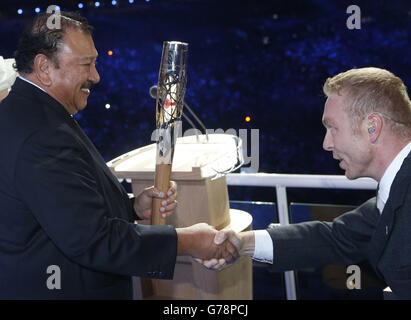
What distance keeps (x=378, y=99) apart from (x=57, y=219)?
1160mm

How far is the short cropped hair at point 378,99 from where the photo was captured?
1.77 m

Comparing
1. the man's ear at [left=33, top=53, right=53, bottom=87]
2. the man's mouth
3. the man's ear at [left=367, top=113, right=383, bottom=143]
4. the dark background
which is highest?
the dark background

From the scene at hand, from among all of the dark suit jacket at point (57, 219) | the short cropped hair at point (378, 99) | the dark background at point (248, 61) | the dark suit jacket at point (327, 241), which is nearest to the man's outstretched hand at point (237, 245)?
the dark suit jacket at point (327, 241)

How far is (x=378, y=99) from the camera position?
178 centimetres

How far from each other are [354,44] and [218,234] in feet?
26.4

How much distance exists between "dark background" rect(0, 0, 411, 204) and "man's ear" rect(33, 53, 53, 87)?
17.0ft

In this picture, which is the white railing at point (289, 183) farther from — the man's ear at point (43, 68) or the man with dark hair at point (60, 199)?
the man's ear at point (43, 68)

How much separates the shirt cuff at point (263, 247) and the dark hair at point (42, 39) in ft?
3.70

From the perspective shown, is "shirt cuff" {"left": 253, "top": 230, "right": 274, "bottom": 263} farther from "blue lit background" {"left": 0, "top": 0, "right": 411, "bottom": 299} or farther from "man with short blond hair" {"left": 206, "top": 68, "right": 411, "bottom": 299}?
"blue lit background" {"left": 0, "top": 0, "right": 411, "bottom": 299}

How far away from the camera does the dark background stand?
7.84 meters

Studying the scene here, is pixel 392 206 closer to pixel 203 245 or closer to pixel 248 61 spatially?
pixel 203 245

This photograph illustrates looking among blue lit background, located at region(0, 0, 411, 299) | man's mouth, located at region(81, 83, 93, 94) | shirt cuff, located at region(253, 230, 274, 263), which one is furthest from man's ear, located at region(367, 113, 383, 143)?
blue lit background, located at region(0, 0, 411, 299)

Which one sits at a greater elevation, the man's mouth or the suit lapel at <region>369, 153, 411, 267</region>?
the man's mouth
